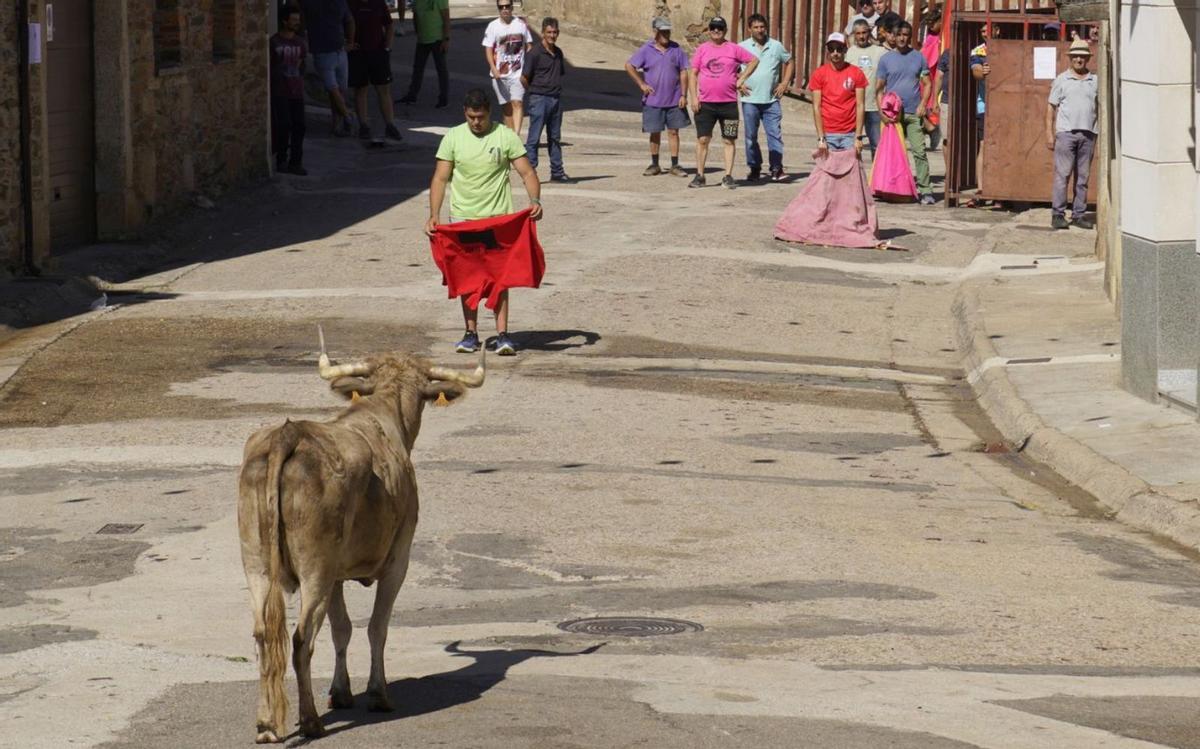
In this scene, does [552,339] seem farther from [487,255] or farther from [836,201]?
[836,201]

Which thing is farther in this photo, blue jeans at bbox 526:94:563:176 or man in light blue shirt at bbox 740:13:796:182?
blue jeans at bbox 526:94:563:176

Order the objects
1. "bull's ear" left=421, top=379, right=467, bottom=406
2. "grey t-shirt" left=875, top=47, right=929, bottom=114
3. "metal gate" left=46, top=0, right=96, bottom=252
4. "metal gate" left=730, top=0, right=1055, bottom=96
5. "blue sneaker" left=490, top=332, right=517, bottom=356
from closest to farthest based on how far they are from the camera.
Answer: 1. "bull's ear" left=421, top=379, right=467, bottom=406
2. "blue sneaker" left=490, top=332, right=517, bottom=356
3. "metal gate" left=46, top=0, right=96, bottom=252
4. "grey t-shirt" left=875, top=47, right=929, bottom=114
5. "metal gate" left=730, top=0, right=1055, bottom=96

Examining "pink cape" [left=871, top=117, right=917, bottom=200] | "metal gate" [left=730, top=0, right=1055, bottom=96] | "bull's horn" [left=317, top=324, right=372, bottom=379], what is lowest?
"bull's horn" [left=317, top=324, right=372, bottom=379]

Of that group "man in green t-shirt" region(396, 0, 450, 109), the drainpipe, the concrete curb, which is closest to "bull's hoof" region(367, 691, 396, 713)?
the concrete curb

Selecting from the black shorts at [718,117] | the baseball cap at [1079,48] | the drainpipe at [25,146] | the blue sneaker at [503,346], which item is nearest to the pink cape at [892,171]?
the black shorts at [718,117]

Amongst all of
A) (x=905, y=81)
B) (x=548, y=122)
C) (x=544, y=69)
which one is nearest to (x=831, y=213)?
(x=905, y=81)

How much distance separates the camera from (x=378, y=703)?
23.7ft

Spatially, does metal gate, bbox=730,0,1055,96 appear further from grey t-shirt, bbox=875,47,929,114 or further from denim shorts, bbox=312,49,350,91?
denim shorts, bbox=312,49,350,91

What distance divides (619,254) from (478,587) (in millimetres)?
12097

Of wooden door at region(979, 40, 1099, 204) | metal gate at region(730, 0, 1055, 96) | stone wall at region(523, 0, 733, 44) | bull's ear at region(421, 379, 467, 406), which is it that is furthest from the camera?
stone wall at region(523, 0, 733, 44)

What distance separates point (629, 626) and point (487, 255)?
7.78 metres

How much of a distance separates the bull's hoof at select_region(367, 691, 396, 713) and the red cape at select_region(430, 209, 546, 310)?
899 cm

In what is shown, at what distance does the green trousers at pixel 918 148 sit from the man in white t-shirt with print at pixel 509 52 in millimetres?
5484

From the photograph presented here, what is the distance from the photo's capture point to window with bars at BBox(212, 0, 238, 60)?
83.6 feet
